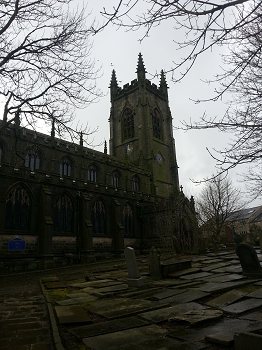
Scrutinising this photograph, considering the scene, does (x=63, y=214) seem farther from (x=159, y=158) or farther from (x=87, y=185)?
(x=159, y=158)

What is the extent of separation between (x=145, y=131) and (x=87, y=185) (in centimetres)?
1988

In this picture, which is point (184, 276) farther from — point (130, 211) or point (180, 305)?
point (130, 211)

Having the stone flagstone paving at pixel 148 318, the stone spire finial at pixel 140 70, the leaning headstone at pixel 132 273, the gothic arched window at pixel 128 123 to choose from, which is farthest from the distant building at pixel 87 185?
the stone flagstone paving at pixel 148 318

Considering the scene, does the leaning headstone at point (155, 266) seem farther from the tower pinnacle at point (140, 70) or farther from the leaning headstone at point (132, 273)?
the tower pinnacle at point (140, 70)

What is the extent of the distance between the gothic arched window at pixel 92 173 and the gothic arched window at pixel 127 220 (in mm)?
5674

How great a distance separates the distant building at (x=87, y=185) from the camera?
59.2ft

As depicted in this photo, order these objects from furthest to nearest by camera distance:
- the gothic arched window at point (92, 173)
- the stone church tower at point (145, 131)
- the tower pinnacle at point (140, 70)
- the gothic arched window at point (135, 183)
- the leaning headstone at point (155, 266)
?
the tower pinnacle at point (140, 70) < the stone church tower at point (145, 131) < the gothic arched window at point (135, 183) < the gothic arched window at point (92, 173) < the leaning headstone at point (155, 266)

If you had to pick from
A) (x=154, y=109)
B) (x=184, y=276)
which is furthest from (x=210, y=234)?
(x=154, y=109)

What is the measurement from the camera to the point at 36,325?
4.72 meters

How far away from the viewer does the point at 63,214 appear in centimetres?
2105

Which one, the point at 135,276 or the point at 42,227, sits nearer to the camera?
the point at 135,276

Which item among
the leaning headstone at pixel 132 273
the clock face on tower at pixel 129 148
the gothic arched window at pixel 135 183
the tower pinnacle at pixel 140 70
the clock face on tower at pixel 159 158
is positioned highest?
the tower pinnacle at pixel 140 70

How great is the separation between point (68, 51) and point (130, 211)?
831 inches

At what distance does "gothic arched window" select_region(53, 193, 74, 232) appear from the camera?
2062 centimetres
